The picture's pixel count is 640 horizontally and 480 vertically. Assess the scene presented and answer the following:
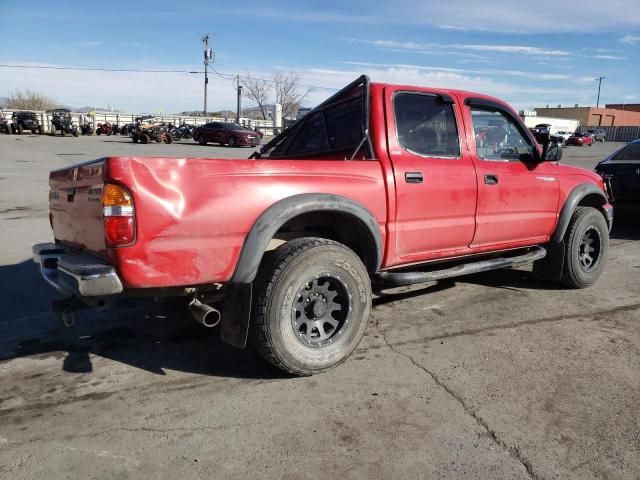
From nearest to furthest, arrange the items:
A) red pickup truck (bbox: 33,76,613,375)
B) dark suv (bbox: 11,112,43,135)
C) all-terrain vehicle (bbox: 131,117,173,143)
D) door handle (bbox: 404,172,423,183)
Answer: red pickup truck (bbox: 33,76,613,375), door handle (bbox: 404,172,423,183), all-terrain vehicle (bbox: 131,117,173,143), dark suv (bbox: 11,112,43,135)

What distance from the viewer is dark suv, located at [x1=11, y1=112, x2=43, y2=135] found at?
40844 millimetres

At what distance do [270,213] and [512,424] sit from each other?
70.1 inches

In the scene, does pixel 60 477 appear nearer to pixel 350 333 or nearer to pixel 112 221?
pixel 112 221

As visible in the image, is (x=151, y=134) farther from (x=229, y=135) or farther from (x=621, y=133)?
(x=621, y=133)

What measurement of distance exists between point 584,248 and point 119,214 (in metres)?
4.70

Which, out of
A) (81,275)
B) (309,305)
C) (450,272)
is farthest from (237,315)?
(450,272)

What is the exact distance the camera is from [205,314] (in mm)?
2975

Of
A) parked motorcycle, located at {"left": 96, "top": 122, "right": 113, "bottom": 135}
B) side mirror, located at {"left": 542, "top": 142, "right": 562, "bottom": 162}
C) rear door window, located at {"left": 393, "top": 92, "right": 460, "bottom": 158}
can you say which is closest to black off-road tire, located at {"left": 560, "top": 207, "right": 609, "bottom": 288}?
side mirror, located at {"left": 542, "top": 142, "right": 562, "bottom": 162}

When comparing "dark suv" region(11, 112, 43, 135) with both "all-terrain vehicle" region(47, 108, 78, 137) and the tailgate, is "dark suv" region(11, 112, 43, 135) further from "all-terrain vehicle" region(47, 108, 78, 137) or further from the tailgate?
the tailgate

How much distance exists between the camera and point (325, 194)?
330 centimetres

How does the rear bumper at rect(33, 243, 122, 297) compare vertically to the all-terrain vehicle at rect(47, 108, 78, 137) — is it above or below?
below

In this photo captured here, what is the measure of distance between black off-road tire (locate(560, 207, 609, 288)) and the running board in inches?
15.3

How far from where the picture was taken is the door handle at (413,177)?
12.3 ft

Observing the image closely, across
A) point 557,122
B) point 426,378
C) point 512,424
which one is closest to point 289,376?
point 426,378
